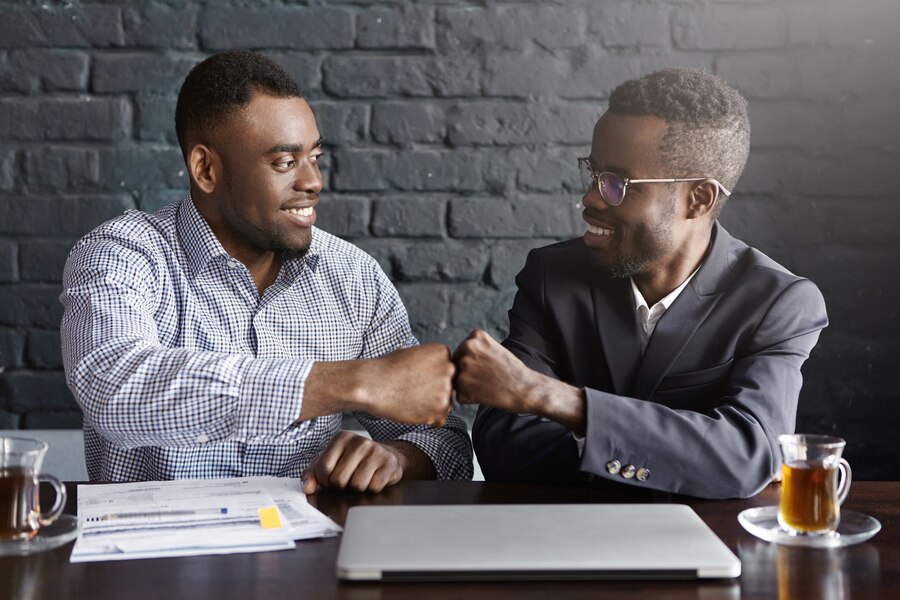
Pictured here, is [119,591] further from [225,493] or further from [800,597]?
[800,597]

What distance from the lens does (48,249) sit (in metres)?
2.12

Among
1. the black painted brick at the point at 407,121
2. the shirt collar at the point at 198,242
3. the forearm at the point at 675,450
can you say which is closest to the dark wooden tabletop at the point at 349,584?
the forearm at the point at 675,450

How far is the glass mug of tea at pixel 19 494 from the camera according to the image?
1.11m

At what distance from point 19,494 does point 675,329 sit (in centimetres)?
105

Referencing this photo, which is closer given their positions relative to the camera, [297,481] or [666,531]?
[666,531]

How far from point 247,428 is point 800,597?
0.76 m

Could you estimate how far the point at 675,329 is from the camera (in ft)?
5.53

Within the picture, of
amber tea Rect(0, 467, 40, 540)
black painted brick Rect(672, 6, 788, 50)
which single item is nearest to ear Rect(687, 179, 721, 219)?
black painted brick Rect(672, 6, 788, 50)

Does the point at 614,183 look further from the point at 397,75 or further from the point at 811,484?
the point at 811,484

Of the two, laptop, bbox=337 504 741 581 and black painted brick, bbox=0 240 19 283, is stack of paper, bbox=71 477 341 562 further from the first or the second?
black painted brick, bbox=0 240 19 283

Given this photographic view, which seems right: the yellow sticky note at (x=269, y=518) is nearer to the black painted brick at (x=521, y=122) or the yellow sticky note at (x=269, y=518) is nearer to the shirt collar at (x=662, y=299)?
the shirt collar at (x=662, y=299)

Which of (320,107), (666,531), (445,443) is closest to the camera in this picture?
(666,531)

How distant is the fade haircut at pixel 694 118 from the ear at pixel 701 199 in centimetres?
2

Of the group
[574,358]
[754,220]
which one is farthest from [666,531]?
[754,220]
